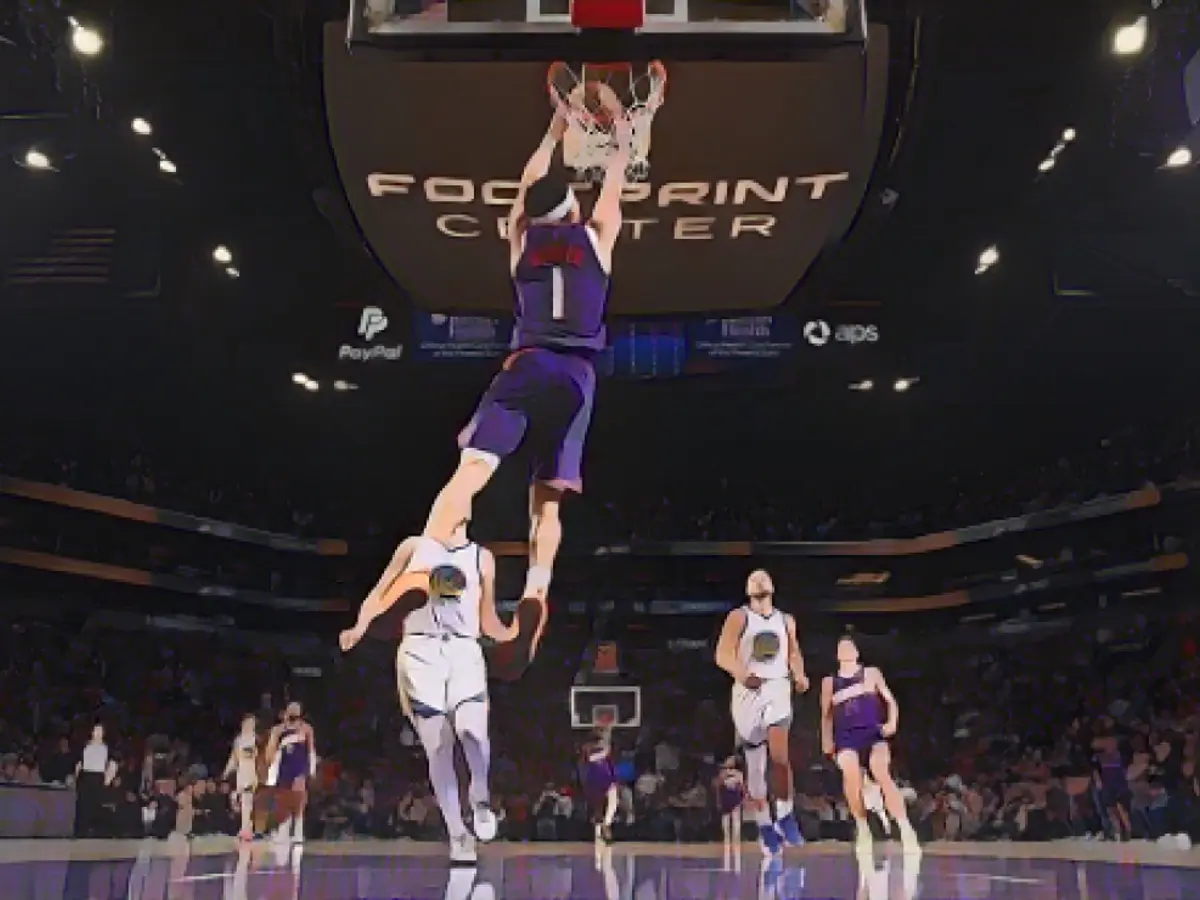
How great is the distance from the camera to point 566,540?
12094 mm

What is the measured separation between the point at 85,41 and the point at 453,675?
5.67 meters

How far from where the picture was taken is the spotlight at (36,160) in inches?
409

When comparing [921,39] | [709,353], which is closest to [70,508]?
[709,353]

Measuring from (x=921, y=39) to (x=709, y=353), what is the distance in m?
3.35

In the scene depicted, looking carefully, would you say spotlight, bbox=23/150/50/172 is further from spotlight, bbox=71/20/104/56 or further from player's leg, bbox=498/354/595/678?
player's leg, bbox=498/354/595/678

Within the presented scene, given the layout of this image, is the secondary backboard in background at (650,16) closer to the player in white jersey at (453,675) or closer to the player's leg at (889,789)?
the player in white jersey at (453,675)

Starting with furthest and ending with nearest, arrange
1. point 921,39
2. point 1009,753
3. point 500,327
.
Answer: point 1009,753, point 500,327, point 921,39

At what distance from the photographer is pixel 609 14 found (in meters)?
6.84

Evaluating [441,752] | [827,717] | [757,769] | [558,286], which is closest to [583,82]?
[558,286]

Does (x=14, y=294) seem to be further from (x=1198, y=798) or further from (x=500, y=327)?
(x=1198, y=798)

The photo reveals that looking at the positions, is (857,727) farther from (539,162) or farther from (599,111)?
(599,111)

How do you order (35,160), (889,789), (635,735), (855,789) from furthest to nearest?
(635,735) < (35,160) < (889,789) < (855,789)

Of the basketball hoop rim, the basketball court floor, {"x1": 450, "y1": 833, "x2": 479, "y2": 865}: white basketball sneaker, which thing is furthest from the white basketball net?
the basketball court floor

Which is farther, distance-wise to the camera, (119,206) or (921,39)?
(119,206)
